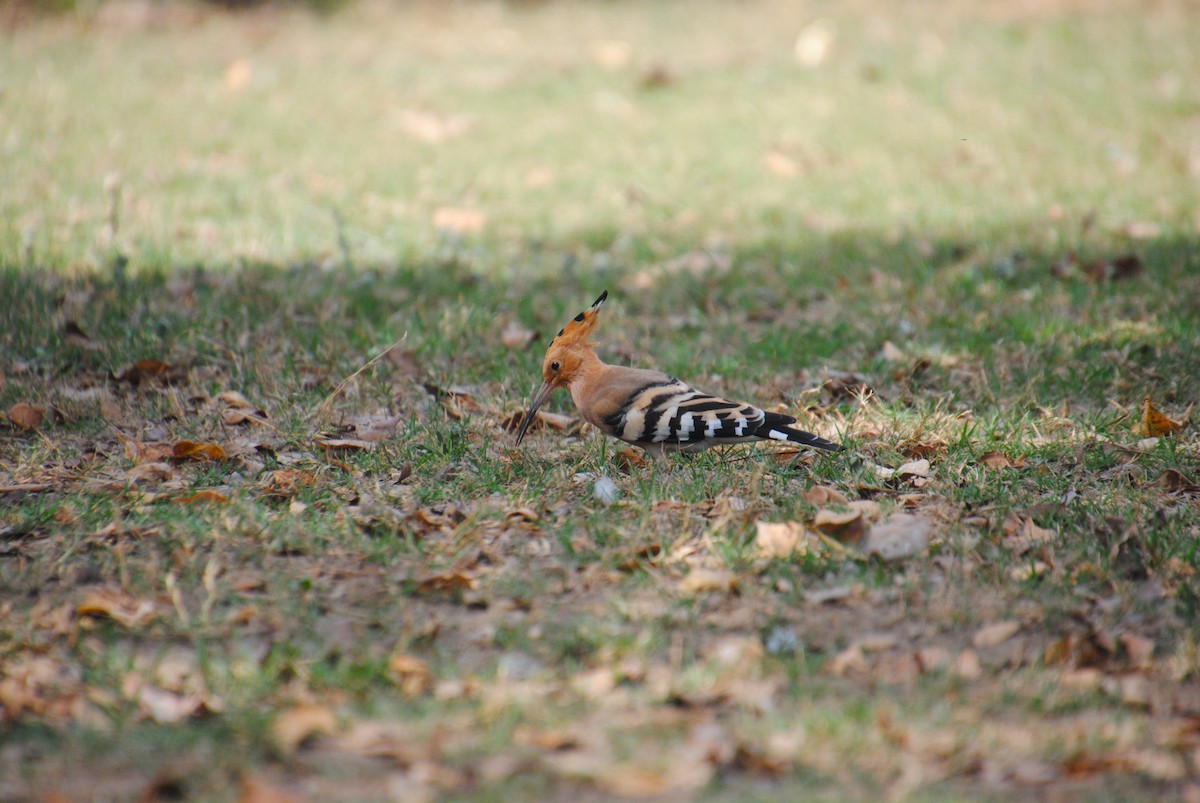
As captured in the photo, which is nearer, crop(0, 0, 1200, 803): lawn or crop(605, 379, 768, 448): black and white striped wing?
crop(0, 0, 1200, 803): lawn

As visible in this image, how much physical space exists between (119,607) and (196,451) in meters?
1.14

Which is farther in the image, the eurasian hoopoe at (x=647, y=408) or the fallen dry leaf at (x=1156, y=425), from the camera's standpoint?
the fallen dry leaf at (x=1156, y=425)

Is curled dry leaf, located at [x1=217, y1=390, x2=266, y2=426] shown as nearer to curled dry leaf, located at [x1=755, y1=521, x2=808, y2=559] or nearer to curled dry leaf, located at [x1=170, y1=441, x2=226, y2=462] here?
curled dry leaf, located at [x1=170, y1=441, x2=226, y2=462]

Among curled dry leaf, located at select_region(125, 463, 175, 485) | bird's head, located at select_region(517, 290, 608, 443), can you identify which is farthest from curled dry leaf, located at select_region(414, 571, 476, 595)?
curled dry leaf, located at select_region(125, 463, 175, 485)

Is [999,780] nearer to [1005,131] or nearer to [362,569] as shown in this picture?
[362,569]

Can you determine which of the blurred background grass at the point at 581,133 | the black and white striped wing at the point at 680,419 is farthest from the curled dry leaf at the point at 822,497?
the blurred background grass at the point at 581,133

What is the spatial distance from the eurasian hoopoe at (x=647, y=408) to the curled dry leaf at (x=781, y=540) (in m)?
0.44

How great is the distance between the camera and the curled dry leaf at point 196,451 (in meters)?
4.15

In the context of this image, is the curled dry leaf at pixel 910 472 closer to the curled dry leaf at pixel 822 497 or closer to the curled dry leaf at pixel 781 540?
the curled dry leaf at pixel 822 497

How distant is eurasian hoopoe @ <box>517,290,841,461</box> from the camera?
3916mm

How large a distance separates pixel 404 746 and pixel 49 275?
4135 mm

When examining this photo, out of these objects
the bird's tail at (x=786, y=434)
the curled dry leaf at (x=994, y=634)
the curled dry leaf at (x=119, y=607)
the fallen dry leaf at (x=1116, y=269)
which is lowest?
the curled dry leaf at (x=119, y=607)

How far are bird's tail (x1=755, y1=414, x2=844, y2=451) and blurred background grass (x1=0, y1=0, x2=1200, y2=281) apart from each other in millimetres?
2908

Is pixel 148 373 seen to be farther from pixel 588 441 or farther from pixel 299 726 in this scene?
pixel 299 726
